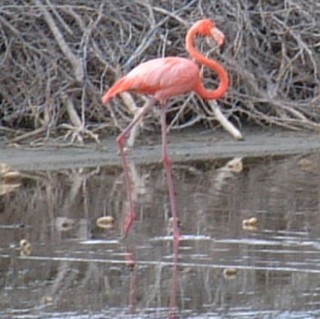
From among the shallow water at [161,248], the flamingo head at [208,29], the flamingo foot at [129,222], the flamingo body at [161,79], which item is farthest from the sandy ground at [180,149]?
the flamingo foot at [129,222]

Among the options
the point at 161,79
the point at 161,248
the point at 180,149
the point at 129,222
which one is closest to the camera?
the point at 161,248

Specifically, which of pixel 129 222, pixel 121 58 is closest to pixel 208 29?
pixel 129 222

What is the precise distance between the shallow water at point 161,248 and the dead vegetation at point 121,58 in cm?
195

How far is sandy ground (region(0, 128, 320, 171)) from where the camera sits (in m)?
11.1

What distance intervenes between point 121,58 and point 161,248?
5.28 meters

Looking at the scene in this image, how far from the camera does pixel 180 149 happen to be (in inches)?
466

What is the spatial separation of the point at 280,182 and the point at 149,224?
1912 mm

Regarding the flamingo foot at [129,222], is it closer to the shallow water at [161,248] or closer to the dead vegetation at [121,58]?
the shallow water at [161,248]

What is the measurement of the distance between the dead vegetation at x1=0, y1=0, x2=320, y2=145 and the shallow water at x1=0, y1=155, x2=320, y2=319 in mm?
1948

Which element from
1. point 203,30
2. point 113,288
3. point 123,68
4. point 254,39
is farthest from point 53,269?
point 254,39

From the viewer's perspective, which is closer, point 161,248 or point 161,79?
point 161,248

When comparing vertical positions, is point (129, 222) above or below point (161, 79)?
below

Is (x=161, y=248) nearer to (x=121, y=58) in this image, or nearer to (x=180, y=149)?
(x=180, y=149)

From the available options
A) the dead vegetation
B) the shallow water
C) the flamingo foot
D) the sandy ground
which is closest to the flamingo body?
Result: the shallow water
